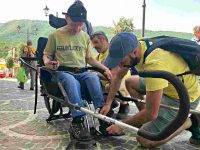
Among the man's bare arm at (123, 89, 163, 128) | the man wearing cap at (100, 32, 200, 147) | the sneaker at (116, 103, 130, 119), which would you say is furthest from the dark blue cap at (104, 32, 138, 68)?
the sneaker at (116, 103, 130, 119)

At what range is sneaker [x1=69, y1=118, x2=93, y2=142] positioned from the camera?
4.50 meters

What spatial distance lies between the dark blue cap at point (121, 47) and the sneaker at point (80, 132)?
1245 millimetres

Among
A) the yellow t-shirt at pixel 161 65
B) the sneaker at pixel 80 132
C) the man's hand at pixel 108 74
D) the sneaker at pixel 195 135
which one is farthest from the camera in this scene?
the man's hand at pixel 108 74

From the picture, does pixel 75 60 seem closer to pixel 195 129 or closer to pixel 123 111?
pixel 123 111

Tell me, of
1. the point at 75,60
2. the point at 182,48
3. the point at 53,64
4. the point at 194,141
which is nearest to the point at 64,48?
the point at 75,60

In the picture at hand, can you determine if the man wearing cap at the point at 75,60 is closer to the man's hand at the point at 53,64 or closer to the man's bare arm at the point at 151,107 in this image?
the man's hand at the point at 53,64

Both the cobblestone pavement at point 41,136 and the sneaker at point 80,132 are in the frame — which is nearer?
the sneaker at point 80,132

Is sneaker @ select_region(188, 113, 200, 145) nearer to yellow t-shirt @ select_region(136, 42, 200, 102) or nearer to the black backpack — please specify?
yellow t-shirt @ select_region(136, 42, 200, 102)

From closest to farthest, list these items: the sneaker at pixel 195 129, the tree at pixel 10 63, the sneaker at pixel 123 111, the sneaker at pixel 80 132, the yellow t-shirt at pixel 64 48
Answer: the sneaker at pixel 80 132 → the sneaker at pixel 195 129 → the yellow t-shirt at pixel 64 48 → the sneaker at pixel 123 111 → the tree at pixel 10 63

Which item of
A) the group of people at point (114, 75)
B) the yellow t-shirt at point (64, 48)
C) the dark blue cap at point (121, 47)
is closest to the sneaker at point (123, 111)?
the group of people at point (114, 75)

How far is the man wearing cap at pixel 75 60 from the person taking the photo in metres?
4.70

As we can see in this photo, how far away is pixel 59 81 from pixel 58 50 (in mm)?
678

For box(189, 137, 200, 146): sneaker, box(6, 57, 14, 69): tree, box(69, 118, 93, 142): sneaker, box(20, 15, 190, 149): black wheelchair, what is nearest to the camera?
box(20, 15, 190, 149): black wheelchair

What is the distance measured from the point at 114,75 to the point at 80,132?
972 mm
